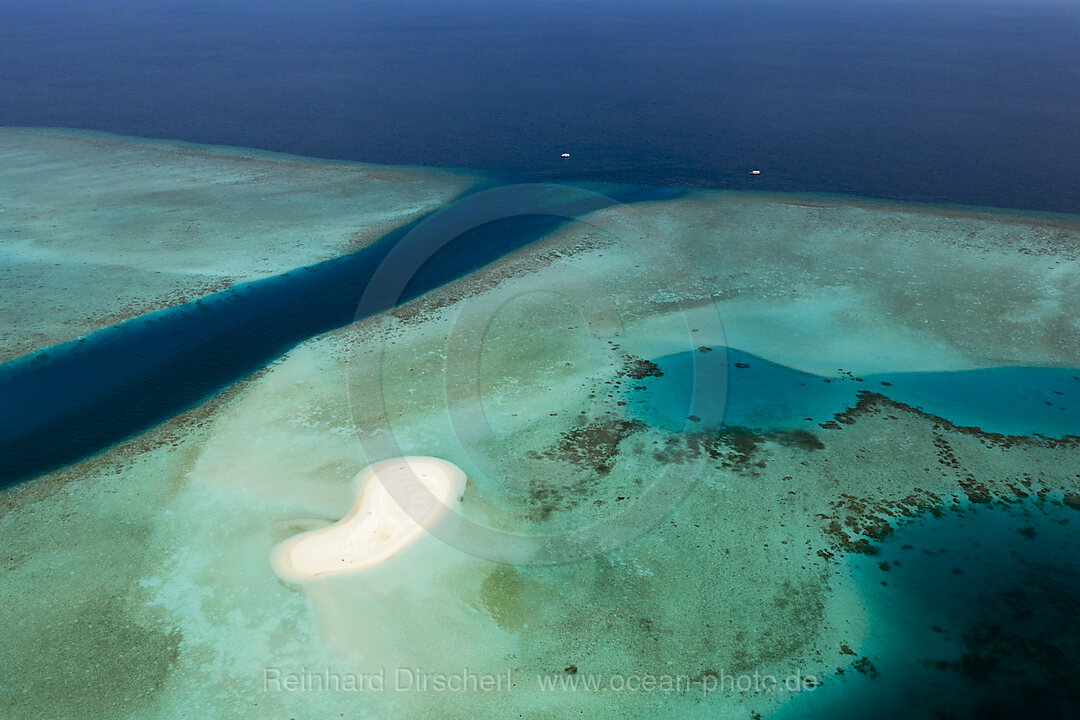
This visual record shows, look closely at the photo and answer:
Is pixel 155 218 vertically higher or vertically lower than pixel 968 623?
higher

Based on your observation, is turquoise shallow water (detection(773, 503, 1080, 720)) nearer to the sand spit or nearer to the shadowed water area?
the sand spit

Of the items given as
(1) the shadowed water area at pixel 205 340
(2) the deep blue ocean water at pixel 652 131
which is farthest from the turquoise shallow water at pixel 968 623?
(1) the shadowed water area at pixel 205 340

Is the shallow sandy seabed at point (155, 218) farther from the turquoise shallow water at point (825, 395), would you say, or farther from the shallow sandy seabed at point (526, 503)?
the turquoise shallow water at point (825, 395)

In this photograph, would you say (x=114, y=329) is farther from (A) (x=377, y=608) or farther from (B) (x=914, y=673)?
(B) (x=914, y=673)

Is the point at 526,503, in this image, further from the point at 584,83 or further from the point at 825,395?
the point at 584,83

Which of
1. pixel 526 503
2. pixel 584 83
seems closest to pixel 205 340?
pixel 526 503

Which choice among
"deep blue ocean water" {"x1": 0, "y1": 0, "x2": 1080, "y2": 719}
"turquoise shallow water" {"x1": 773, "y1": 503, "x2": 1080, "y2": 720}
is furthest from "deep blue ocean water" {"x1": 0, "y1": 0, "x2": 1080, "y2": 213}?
"turquoise shallow water" {"x1": 773, "y1": 503, "x2": 1080, "y2": 720}

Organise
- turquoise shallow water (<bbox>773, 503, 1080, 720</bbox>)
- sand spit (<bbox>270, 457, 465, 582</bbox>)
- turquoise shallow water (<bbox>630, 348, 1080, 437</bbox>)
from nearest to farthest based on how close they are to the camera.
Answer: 1. turquoise shallow water (<bbox>773, 503, 1080, 720</bbox>)
2. sand spit (<bbox>270, 457, 465, 582</bbox>)
3. turquoise shallow water (<bbox>630, 348, 1080, 437</bbox>)
